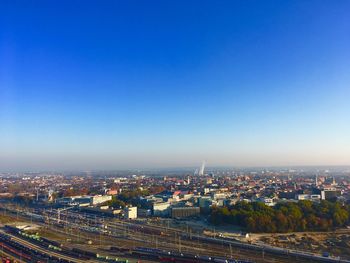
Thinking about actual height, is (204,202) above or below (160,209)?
above

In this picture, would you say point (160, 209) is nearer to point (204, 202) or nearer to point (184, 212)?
point (184, 212)

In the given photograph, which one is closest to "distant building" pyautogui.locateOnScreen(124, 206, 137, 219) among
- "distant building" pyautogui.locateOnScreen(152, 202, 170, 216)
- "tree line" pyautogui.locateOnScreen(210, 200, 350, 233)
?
"distant building" pyautogui.locateOnScreen(152, 202, 170, 216)

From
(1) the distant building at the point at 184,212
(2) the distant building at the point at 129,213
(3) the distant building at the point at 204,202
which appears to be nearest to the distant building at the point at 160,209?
(1) the distant building at the point at 184,212

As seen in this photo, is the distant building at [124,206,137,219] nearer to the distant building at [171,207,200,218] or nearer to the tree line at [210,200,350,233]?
the distant building at [171,207,200,218]

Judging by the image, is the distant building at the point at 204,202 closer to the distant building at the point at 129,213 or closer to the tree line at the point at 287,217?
the distant building at the point at 129,213

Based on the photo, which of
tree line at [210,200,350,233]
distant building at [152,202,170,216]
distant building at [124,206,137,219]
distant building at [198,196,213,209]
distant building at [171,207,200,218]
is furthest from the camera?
distant building at [198,196,213,209]

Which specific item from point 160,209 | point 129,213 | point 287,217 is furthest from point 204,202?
point 287,217

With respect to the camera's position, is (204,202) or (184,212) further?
(204,202)

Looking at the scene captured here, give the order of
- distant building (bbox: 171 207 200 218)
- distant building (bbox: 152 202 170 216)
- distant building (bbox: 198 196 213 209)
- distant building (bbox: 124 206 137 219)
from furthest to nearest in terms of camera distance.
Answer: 1. distant building (bbox: 198 196 213 209)
2. distant building (bbox: 152 202 170 216)
3. distant building (bbox: 171 207 200 218)
4. distant building (bbox: 124 206 137 219)
